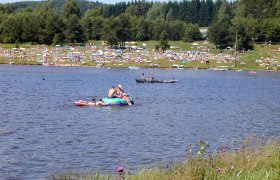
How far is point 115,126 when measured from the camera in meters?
34.4

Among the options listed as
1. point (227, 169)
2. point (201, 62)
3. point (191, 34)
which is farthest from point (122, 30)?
point (227, 169)

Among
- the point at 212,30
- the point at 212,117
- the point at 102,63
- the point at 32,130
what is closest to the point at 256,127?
the point at 212,117

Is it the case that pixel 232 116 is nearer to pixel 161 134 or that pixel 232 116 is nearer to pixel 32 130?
pixel 161 134

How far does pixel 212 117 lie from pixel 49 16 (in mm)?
120294

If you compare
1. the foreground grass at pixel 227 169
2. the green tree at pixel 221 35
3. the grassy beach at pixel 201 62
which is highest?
the green tree at pixel 221 35

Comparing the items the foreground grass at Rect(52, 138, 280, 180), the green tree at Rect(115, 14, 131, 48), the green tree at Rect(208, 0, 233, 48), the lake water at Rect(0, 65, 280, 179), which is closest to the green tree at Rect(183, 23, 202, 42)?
the green tree at Rect(208, 0, 233, 48)

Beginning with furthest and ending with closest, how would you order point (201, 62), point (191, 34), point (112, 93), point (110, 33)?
1. point (191, 34)
2. point (110, 33)
3. point (201, 62)
4. point (112, 93)

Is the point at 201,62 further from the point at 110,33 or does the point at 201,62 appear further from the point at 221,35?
the point at 110,33

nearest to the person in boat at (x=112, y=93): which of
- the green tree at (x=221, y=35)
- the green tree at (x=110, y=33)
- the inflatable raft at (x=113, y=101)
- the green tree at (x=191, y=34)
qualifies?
the inflatable raft at (x=113, y=101)

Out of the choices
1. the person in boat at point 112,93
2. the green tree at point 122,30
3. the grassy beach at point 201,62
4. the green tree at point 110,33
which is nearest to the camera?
the person in boat at point 112,93

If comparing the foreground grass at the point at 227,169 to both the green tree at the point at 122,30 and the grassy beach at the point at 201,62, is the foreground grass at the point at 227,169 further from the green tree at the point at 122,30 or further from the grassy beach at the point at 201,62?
the green tree at the point at 122,30

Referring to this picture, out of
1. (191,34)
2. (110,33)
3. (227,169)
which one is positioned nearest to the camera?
(227,169)

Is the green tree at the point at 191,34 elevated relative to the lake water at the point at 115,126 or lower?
elevated

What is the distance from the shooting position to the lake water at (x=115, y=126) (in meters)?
22.3
